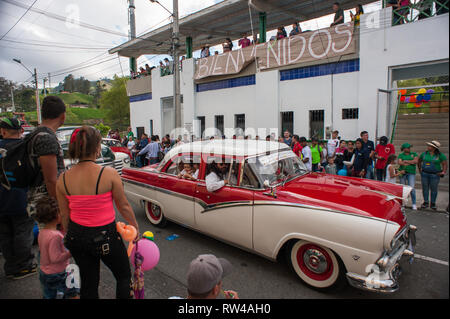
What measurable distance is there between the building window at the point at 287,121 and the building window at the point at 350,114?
2321 mm

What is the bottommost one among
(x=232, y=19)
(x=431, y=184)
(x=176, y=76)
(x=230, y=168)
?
(x=431, y=184)

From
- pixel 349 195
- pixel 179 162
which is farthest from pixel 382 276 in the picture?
pixel 179 162

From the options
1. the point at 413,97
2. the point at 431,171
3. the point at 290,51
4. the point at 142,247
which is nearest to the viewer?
the point at 142,247

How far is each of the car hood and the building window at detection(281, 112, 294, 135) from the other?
8.21 meters

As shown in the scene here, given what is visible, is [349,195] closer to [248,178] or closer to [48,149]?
[248,178]

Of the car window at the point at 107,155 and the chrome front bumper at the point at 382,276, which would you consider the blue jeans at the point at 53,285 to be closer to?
the chrome front bumper at the point at 382,276

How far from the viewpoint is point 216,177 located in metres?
3.96

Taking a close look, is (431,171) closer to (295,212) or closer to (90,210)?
(295,212)

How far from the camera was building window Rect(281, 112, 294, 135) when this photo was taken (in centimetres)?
Answer: 1192

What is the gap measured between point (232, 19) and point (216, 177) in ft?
43.6

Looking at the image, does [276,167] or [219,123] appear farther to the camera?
[219,123]

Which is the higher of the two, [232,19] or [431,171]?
[232,19]

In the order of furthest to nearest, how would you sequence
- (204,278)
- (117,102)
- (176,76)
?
(117,102)
(176,76)
(204,278)
